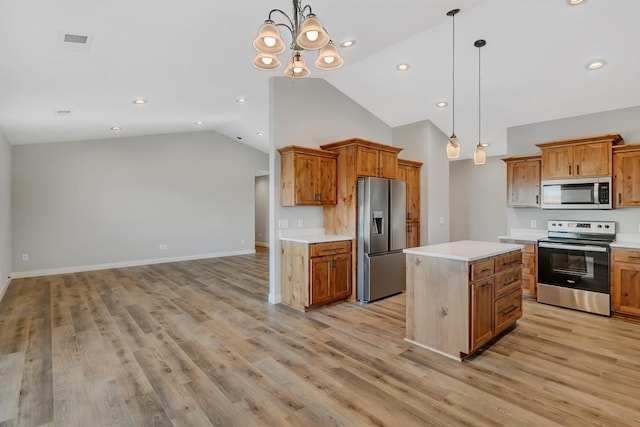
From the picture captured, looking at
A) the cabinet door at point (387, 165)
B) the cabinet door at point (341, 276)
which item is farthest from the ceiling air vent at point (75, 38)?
the cabinet door at point (387, 165)

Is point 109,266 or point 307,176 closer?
point 307,176

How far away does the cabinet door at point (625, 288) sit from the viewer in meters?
3.56

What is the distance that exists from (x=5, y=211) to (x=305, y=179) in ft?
16.4

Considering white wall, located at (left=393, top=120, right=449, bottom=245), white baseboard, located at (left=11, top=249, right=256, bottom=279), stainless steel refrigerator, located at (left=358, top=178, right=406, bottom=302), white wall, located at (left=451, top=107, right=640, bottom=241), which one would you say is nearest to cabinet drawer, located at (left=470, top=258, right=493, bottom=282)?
stainless steel refrigerator, located at (left=358, top=178, right=406, bottom=302)

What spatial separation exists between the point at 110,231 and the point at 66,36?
17.4ft

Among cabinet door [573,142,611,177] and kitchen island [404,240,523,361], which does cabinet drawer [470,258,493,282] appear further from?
cabinet door [573,142,611,177]

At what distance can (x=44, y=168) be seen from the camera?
243 inches

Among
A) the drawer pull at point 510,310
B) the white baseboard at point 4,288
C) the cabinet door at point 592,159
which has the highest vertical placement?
the cabinet door at point 592,159

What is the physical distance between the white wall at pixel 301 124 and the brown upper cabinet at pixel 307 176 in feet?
0.48

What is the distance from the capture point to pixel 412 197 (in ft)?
18.7

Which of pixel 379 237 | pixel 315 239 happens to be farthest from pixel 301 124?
pixel 379 237

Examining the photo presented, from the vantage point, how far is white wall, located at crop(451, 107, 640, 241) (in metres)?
4.13

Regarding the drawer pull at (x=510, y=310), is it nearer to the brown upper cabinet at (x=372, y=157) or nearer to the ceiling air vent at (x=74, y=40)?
the brown upper cabinet at (x=372, y=157)

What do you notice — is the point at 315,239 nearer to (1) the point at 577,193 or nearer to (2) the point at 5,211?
(1) the point at 577,193
